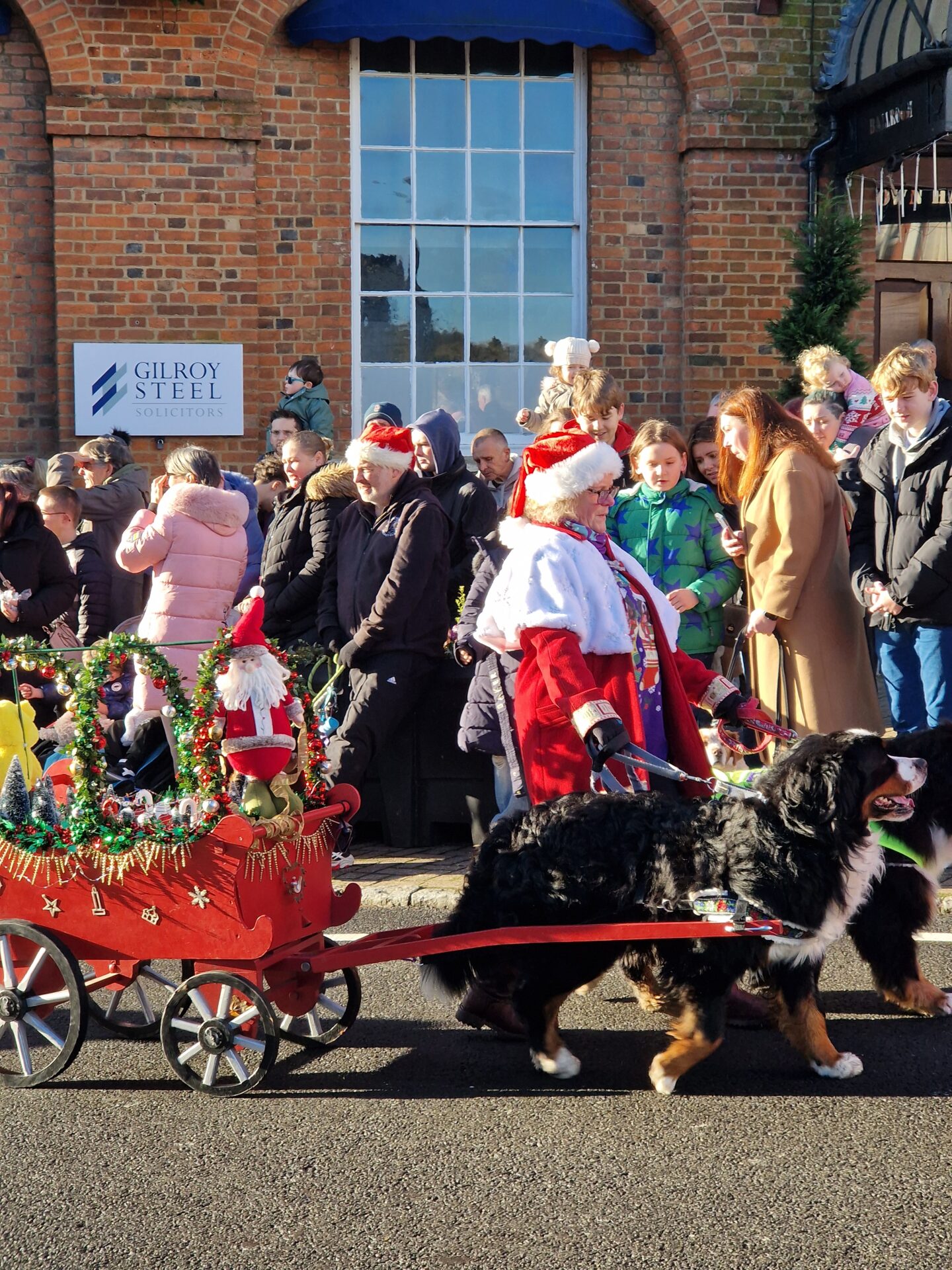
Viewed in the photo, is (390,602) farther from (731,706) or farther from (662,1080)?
(662,1080)

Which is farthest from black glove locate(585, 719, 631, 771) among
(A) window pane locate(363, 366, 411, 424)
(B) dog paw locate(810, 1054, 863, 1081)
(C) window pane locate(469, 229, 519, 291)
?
(C) window pane locate(469, 229, 519, 291)

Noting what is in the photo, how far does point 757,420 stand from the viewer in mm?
6684

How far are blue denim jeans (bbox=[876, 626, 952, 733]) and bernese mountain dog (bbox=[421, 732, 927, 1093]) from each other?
7.42 feet

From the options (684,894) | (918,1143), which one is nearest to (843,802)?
(684,894)

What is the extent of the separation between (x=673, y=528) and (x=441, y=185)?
6.66m

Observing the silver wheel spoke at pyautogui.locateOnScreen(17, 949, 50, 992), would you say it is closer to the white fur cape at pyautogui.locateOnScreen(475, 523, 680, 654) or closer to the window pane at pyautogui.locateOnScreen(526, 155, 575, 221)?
the white fur cape at pyautogui.locateOnScreen(475, 523, 680, 654)

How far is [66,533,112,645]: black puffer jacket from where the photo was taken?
870 centimetres

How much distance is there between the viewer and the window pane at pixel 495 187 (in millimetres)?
12531

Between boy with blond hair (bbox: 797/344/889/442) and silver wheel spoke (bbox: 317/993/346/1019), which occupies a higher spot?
boy with blond hair (bbox: 797/344/889/442)

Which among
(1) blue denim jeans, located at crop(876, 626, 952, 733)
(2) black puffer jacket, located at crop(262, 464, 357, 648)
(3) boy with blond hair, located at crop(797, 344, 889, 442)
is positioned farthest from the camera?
(3) boy with blond hair, located at crop(797, 344, 889, 442)

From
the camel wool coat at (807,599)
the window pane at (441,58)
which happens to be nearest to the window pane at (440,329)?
the window pane at (441,58)

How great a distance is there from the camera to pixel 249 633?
15.3ft

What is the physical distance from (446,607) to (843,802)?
3479 millimetres

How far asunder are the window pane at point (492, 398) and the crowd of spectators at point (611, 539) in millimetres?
4499
